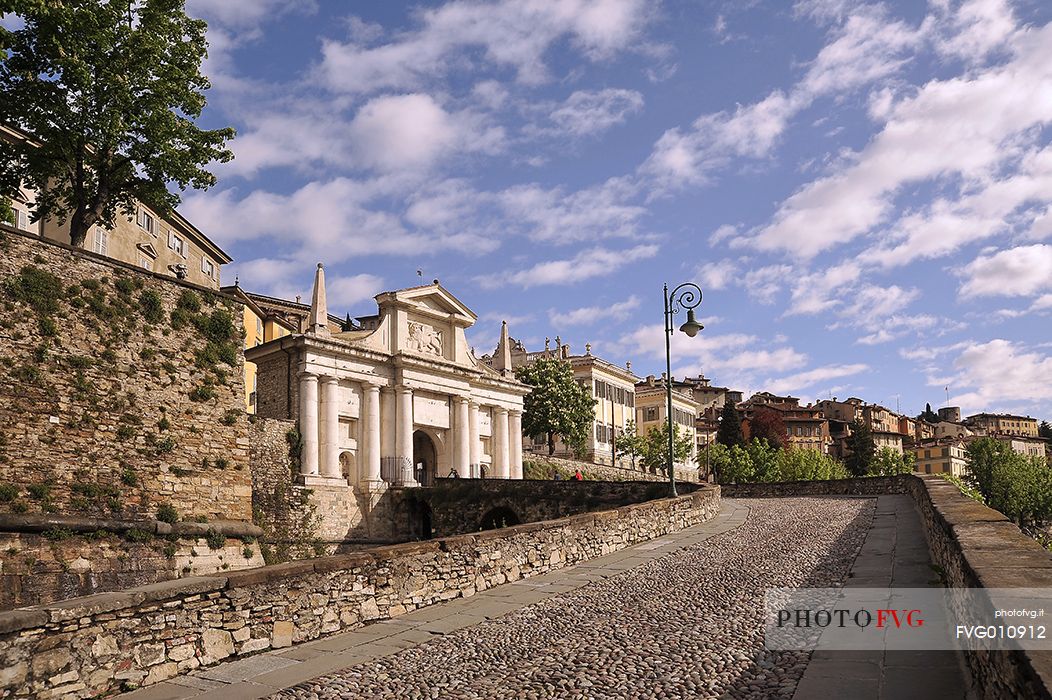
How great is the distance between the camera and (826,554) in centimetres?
1506

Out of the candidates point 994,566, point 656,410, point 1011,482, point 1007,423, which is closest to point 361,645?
point 994,566

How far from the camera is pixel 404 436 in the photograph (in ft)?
136

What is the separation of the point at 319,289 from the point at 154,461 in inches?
657

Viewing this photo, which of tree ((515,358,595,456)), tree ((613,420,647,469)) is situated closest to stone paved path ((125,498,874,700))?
tree ((515,358,595,456))

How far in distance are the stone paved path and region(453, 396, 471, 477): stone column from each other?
3025 centimetres

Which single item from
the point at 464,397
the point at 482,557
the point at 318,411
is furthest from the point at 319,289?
the point at 482,557

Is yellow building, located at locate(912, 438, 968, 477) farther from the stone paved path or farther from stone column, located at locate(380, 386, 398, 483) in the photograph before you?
the stone paved path

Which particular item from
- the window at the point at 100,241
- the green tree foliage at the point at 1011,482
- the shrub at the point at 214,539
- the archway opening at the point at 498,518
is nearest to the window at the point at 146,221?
the window at the point at 100,241

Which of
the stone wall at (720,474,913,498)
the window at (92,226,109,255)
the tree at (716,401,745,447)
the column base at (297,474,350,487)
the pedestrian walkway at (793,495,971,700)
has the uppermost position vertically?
the window at (92,226,109,255)

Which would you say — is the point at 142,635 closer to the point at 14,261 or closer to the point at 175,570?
the point at 175,570

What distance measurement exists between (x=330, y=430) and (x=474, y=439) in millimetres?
9905

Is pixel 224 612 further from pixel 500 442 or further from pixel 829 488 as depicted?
pixel 500 442

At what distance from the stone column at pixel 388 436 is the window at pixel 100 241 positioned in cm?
1493

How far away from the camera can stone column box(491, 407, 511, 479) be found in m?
47.1
